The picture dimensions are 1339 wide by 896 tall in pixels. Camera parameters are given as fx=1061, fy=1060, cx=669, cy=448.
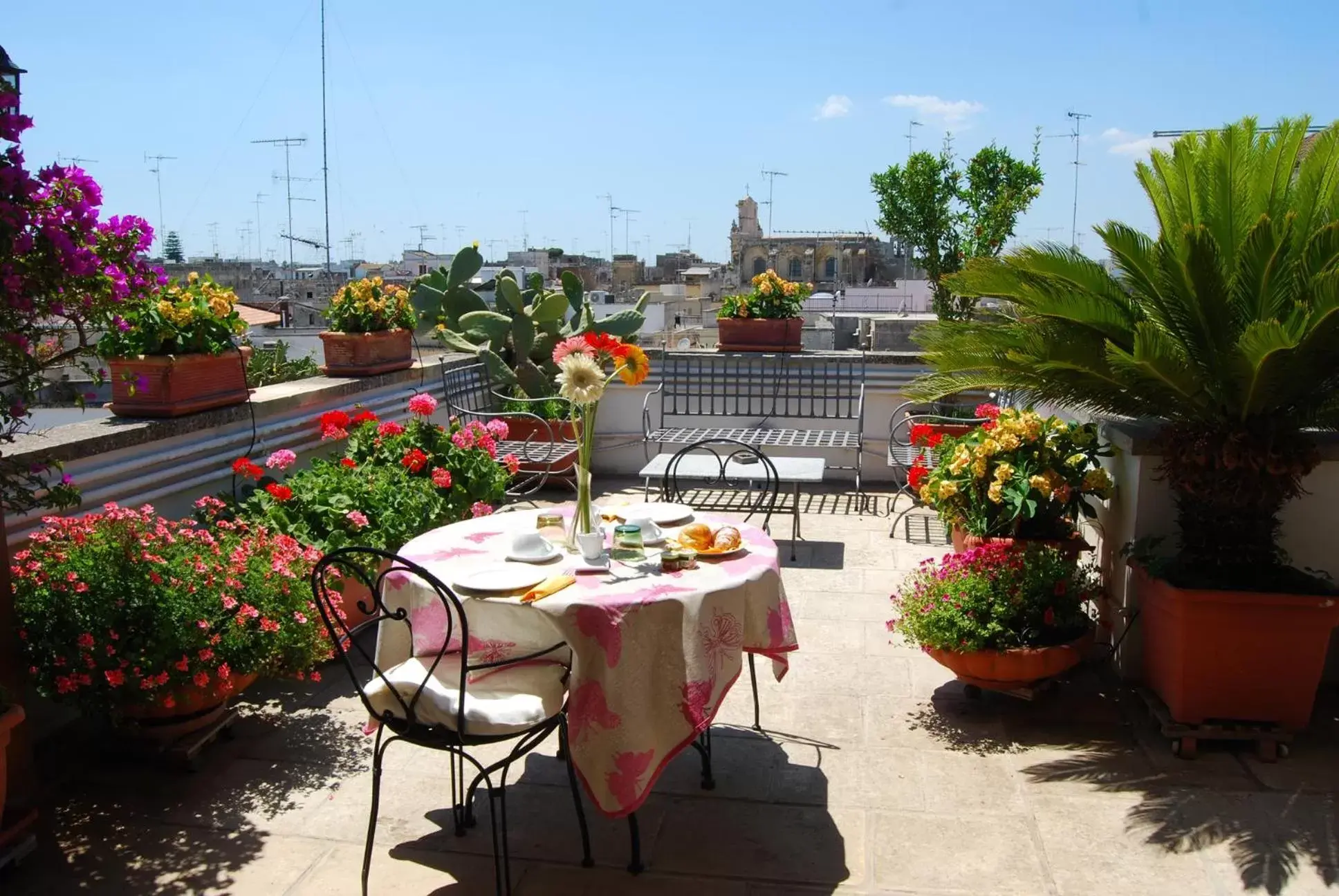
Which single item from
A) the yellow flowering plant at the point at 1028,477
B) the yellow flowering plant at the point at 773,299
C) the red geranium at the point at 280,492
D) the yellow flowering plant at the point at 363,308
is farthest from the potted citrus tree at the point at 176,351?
the yellow flowering plant at the point at 773,299

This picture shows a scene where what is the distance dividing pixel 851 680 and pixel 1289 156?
2.41m

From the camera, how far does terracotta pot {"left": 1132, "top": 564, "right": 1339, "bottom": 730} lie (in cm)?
342

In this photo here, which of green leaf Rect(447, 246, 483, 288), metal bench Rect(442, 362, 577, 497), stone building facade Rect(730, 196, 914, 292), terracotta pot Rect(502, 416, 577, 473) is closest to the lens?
metal bench Rect(442, 362, 577, 497)

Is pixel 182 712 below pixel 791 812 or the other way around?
the other way around

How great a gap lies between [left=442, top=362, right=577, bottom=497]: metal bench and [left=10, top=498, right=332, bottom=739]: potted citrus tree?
298cm

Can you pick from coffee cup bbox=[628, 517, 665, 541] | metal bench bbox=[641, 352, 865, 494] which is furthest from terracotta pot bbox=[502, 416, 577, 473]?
coffee cup bbox=[628, 517, 665, 541]

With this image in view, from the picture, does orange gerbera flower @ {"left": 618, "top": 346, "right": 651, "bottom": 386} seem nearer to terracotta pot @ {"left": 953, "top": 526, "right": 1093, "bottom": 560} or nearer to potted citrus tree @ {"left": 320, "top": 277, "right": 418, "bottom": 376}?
terracotta pot @ {"left": 953, "top": 526, "right": 1093, "bottom": 560}

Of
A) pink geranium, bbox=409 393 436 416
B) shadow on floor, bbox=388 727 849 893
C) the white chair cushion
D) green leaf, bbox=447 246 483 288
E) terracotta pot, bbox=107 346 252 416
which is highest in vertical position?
green leaf, bbox=447 246 483 288

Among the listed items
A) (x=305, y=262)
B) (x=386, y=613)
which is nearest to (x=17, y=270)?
(x=386, y=613)

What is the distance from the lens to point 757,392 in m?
7.88

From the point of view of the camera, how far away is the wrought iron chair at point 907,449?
630cm

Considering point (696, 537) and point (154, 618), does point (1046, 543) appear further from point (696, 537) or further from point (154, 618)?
point (154, 618)

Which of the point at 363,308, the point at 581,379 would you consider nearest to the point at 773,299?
the point at 363,308

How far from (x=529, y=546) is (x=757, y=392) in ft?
16.3
